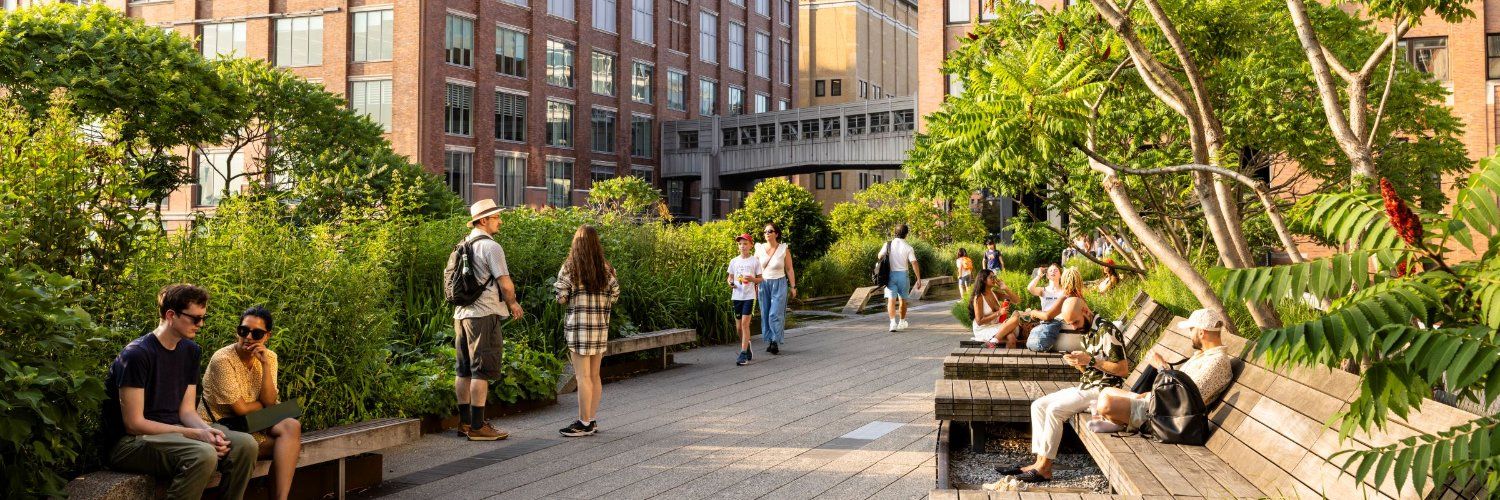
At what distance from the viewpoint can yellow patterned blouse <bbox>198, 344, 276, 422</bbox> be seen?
5.98m

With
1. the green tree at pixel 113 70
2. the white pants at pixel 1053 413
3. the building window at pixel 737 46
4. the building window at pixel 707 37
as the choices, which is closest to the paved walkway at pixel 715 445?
the white pants at pixel 1053 413

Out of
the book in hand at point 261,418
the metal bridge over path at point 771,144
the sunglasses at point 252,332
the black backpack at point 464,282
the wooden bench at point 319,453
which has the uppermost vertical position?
the metal bridge over path at point 771,144

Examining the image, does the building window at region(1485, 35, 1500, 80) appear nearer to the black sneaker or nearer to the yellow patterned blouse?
the black sneaker

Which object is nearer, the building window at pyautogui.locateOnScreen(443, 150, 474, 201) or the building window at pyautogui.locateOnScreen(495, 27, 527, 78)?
the building window at pyautogui.locateOnScreen(443, 150, 474, 201)

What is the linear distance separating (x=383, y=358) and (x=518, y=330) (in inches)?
137

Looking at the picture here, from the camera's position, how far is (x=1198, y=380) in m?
6.14

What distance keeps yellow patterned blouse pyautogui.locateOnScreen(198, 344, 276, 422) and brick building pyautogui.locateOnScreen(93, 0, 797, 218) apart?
1442 inches

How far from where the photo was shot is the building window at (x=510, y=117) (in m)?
49.1

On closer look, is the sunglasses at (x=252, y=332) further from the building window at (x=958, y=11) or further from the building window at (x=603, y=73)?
the building window at (x=603, y=73)

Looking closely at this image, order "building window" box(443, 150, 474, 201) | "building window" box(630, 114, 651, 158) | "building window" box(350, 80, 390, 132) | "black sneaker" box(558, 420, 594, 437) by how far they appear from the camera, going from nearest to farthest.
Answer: "black sneaker" box(558, 420, 594, 437), "building window" box(350, 80, 390, 132), "building window" box(443, 150, 474, 201), "building window" box(630, 114, 651, 158)

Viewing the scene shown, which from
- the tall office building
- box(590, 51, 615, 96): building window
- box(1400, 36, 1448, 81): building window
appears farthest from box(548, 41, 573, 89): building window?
box(1400, 36, 1448, 81): building window

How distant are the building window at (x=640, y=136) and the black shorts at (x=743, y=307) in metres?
43.8

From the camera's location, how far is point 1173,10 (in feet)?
36.5

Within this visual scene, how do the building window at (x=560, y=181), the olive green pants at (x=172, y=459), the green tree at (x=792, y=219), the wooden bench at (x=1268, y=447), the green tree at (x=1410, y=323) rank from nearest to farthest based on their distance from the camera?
1. the green tree at (x=1410, y=323)
2. the wooden bench at (x=1268, y=447)
3. the olive green pants at (x=172, y=459)
4. the green tree at (x=792, y=219)
5. the building window at (x=560, y=181)
